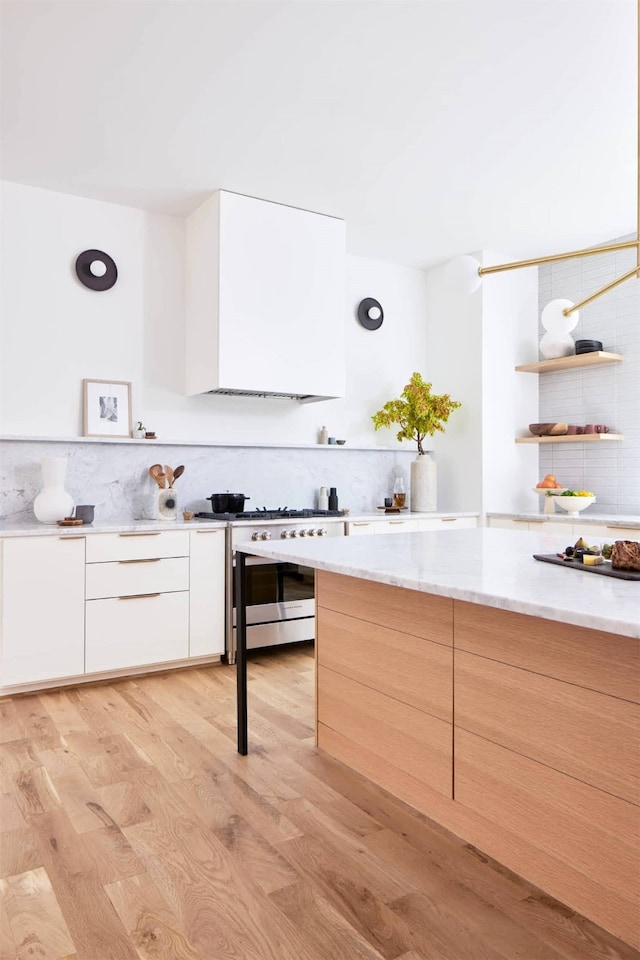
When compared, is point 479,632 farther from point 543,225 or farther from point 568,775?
point 543,225

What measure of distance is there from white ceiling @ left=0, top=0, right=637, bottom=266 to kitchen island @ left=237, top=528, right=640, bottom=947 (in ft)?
6.68

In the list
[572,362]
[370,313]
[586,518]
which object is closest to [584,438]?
[572,362]

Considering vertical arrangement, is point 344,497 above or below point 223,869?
above

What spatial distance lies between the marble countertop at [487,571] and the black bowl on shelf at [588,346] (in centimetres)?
248

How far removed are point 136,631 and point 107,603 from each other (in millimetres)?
236

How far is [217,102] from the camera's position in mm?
3193

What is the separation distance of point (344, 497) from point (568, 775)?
12.1 feet

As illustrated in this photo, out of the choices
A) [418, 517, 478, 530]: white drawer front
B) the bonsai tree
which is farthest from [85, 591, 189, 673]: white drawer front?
the bonsai tree

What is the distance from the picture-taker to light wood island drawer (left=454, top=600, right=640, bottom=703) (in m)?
1.53

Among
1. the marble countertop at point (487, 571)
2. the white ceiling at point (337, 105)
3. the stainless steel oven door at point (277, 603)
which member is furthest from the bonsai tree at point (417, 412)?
the marble countertop at point (487, 571)

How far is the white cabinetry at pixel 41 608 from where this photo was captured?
348cm

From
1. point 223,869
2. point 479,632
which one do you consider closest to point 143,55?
point 479,632

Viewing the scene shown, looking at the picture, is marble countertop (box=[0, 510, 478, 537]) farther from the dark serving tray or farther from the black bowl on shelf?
the dark serving tray

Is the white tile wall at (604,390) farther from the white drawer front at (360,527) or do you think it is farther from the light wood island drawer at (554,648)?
the light wood island drawer at (554,648)
